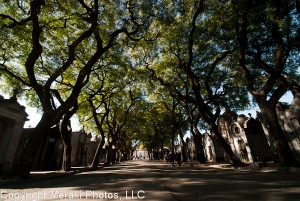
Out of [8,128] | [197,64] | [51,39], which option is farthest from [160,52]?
[8,128]

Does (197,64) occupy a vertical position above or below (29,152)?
above

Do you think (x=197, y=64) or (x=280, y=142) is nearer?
(x=280, y=142)

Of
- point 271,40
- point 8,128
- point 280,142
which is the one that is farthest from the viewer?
point 8,128

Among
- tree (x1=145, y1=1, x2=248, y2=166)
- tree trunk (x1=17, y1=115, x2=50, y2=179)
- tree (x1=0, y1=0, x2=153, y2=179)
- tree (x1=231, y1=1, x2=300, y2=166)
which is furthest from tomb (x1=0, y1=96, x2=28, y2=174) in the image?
tree (x1=231, y1=1, x2=300, y2=166)

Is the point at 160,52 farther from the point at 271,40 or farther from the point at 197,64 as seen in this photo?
the point at 271,40

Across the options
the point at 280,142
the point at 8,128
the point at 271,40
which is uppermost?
the point at 271,40

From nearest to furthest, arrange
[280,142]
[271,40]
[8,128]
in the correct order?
1. [280,142]
2. [271,40]
3. [8,128]

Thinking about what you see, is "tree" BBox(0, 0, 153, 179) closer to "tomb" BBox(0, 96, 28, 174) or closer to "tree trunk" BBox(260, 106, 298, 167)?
"tomb" BBox(0, 96, 28, 174)

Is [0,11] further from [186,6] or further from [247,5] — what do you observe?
[247,5]

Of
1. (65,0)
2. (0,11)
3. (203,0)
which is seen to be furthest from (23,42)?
(203,0)

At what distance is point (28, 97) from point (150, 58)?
44.7 feet

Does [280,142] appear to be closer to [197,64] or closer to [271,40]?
[271,40]

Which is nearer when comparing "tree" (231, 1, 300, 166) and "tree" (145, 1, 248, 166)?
"tree" (231, 1, 300, 166)

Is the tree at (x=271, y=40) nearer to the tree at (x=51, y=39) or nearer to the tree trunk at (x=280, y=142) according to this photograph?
the tree trunk at (x=280, y=142)
